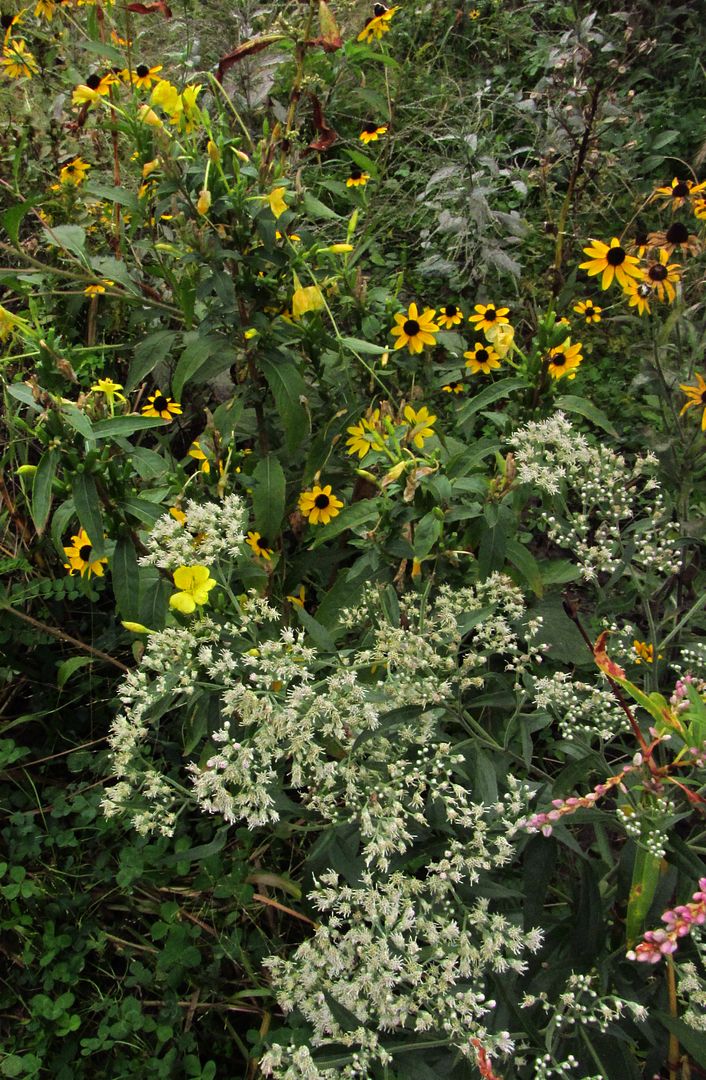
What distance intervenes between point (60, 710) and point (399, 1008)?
1.44 m

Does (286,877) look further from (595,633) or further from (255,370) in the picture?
(255,370)

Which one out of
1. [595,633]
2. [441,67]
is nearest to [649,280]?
[595,633]

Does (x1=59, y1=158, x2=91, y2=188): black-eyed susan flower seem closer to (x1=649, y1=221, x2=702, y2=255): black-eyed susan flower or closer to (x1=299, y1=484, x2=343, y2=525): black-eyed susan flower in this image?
(x1=299, y1=484, x2=343, y2=525): black-eyed susan flower

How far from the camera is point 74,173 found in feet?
8.67

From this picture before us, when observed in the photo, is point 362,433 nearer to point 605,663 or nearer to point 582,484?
point 582,484

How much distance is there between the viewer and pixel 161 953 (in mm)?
1889

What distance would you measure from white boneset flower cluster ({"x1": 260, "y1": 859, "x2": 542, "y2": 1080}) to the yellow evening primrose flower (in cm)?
49

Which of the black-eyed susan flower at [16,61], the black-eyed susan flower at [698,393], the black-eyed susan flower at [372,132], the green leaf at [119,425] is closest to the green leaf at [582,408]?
the black-eyed susan flower at [698,393]

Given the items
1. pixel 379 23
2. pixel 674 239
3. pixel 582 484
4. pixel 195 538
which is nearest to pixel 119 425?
pixel 195 538

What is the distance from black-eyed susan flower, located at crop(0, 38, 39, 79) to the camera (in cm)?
277

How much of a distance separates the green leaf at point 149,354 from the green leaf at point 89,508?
46 centimetres

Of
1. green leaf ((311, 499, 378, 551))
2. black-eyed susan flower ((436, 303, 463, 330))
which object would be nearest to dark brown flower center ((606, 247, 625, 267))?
black-eyed susan flower ((436, 303, 463, 330))

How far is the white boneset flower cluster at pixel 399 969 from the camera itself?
4.02ft

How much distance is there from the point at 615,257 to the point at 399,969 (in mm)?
1960
